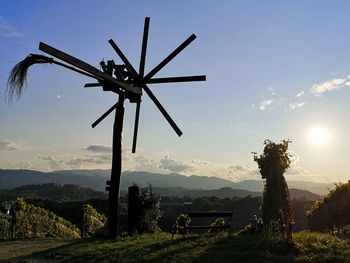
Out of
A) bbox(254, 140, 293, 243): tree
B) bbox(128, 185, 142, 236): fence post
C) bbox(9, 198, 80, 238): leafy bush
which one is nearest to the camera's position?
bbox(254, 140, 293, 243): tree

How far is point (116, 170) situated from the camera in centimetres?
1592

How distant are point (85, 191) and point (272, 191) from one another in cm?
17330

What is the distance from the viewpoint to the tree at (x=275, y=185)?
44.8ft

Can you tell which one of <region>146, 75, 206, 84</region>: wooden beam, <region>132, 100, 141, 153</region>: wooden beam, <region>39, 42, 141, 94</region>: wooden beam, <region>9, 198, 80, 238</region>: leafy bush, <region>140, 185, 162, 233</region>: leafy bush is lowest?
<region>9, 198, 80, 238</region>: leafy bush

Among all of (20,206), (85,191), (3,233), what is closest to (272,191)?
(3,233)

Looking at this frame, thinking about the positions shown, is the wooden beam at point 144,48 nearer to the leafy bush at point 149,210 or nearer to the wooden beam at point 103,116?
the wooden beam at point 103,116

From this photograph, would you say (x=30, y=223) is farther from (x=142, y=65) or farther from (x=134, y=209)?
(x=142, y=65)

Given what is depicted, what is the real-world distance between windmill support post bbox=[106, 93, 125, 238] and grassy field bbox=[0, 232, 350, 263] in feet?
3.43

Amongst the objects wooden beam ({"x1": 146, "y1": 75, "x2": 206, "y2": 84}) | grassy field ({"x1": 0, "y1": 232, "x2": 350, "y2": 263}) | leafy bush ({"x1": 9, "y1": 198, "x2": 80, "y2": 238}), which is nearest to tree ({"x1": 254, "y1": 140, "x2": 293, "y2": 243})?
grassy field ({"x1": 0, "y1": 232, "x2": 350, "y2": 263})

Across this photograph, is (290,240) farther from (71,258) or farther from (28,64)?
(28,64)

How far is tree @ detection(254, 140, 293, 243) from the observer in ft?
44.8

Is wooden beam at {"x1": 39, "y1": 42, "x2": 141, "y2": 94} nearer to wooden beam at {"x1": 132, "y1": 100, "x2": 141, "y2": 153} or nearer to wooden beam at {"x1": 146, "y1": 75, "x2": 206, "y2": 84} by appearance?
wooden beam at {"x1": 146, "y1": 75, "x2": 206, "y2": 84}

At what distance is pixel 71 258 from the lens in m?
12.7

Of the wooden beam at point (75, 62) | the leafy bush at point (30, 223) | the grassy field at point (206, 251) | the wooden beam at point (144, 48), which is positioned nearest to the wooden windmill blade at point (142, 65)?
the wooden beam at point (144, 48)
